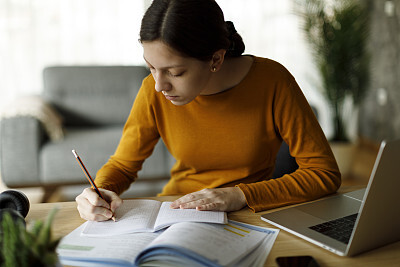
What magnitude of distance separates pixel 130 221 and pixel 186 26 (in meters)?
0.46

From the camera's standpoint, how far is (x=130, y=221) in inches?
34.1

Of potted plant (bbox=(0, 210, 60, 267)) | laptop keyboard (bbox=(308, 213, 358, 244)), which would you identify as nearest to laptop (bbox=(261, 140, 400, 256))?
laptop keyboard (bbox=(308, 213, 358, 244))

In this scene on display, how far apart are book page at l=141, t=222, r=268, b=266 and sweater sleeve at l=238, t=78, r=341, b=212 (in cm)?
16

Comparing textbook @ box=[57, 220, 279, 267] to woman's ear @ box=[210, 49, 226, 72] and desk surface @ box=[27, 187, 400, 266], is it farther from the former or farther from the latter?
woman's ear @ box=[210, 49, 226, 72]

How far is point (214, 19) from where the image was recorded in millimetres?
1017

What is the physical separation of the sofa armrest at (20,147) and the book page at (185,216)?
2.17 meters

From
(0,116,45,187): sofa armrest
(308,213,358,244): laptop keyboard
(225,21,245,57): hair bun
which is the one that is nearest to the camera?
(308,213,358,244): laptop keyboard

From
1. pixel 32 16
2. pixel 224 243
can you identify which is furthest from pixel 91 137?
pixel 224 243

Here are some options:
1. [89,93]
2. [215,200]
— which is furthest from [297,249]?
[89,93]

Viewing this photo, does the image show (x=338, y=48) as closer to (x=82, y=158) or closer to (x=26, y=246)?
(x=82, y=158)

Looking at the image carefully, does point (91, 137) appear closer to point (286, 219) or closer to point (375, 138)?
point (286, 219)

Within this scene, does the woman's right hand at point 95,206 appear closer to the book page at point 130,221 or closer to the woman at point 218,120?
the book page at point 130,221

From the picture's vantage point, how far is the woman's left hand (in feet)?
3.01

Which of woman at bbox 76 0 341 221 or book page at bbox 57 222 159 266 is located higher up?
woman at bbox 76 0 341 221
